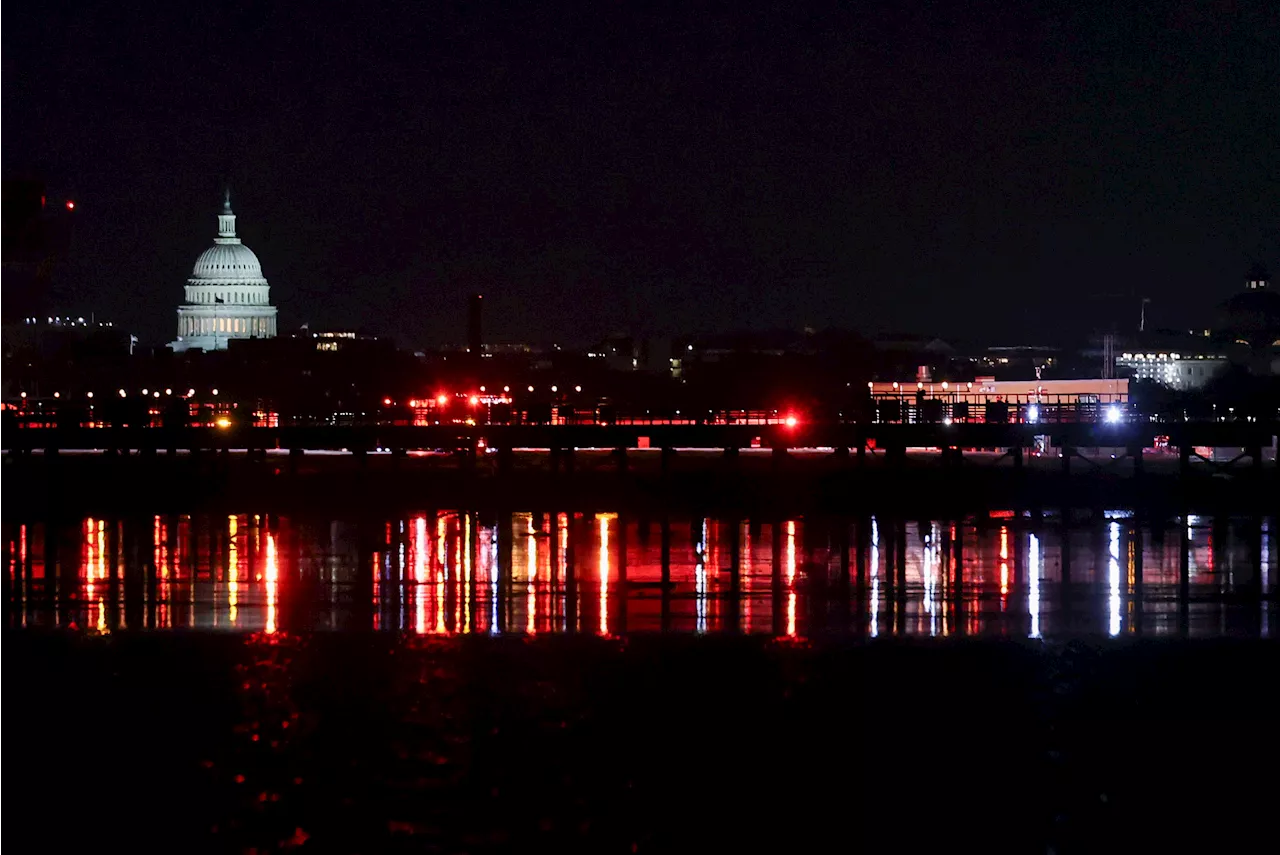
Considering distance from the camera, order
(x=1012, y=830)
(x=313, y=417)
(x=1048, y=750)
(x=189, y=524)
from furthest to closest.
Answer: (x=313, y=417), (x=189, y=524), (x=1048, y=750), (x=1012, y=830)

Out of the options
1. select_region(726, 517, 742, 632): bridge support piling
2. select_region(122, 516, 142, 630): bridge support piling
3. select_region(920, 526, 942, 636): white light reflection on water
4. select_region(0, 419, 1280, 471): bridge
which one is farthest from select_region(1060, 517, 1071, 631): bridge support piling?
select_region(122, 516, 142, 630): bridge support piling

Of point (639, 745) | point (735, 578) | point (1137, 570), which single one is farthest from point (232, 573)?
point (1137, 570)

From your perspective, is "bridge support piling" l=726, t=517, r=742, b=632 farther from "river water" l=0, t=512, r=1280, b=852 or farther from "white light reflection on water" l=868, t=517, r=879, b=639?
"white light reflection on water" l=868, t=517, r=879, b=639

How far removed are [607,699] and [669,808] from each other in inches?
163

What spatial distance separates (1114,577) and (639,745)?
16802 mm

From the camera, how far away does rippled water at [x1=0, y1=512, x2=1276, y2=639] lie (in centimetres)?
2877

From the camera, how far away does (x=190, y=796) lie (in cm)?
1883

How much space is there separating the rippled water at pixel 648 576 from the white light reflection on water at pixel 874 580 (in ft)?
0.25

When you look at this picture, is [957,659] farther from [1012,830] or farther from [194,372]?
[194,372]

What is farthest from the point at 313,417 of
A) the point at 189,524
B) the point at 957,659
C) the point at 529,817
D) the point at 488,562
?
the point at 529,817

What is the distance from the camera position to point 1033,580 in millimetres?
34375

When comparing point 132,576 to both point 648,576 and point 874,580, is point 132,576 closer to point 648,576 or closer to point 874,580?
point 648,576

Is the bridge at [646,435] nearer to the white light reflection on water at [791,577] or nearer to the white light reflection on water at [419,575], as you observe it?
the white light reflection on water at [419,575]

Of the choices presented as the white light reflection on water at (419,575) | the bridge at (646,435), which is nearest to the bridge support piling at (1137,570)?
the white light reflection on water at (419,575)
